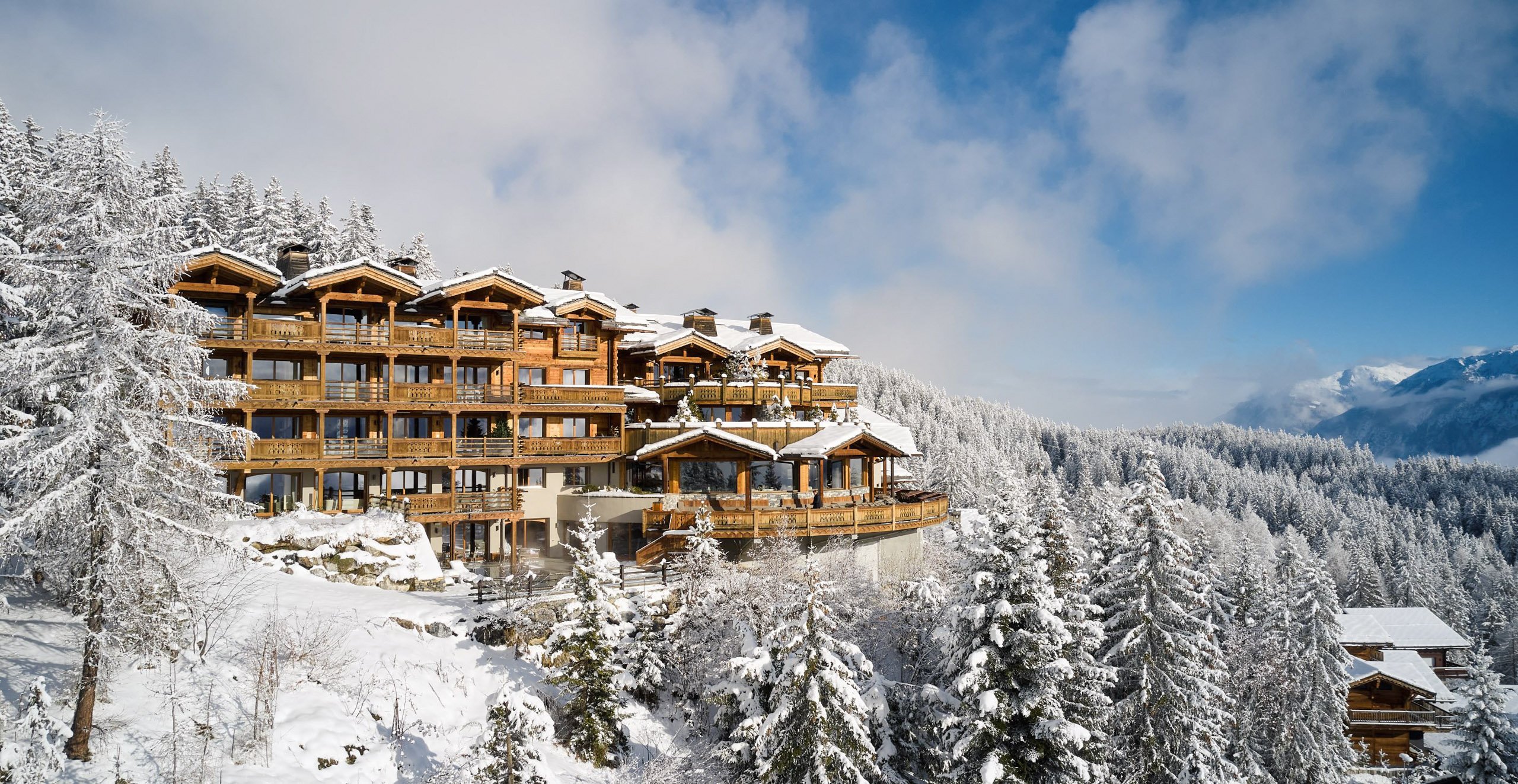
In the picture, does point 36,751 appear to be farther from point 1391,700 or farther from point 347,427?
point 1391,700

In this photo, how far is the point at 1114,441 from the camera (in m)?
188

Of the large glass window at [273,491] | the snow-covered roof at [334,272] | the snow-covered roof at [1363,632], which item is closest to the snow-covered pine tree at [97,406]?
the snow-covered roof at [334,272]

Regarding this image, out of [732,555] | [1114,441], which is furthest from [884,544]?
[1114,441]

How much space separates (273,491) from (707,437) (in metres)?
17.5

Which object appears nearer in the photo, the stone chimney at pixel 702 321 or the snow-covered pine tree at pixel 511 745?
the snow-covered pine tree at pixel 511 745

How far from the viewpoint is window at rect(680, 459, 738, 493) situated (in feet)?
114

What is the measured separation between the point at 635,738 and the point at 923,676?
8.77 metres

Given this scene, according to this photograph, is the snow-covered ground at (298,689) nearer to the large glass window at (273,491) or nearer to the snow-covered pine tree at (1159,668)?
the large glass window at (273,491)

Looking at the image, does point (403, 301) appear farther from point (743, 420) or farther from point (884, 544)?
point (884, 544)

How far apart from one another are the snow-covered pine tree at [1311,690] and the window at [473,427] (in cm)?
3509

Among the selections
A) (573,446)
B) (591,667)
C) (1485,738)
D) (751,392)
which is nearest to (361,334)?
(573,446)

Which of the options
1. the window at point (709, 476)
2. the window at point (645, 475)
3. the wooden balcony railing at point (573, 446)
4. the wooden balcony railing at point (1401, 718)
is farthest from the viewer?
the wooden balcony railing at point (1401, 718)

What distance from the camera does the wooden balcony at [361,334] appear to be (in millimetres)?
29078

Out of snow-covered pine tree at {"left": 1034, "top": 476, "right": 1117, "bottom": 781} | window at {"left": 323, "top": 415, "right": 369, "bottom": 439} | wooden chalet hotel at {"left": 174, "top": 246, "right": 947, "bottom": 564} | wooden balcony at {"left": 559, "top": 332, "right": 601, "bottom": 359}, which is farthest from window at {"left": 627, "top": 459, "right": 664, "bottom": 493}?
snow-covered pine tree at {"left": 1034, "top": 476, "right": 1117, "bottom": 781}
